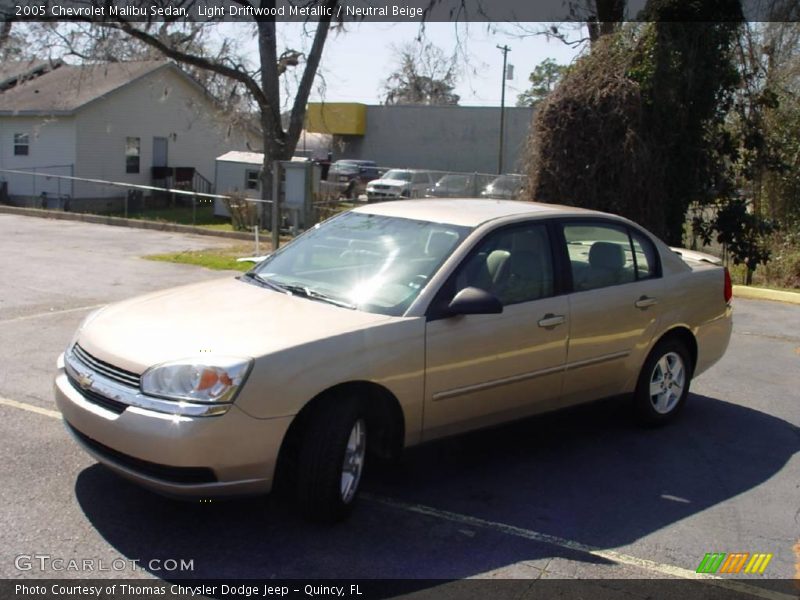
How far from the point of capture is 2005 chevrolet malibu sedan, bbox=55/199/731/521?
13.3 feet

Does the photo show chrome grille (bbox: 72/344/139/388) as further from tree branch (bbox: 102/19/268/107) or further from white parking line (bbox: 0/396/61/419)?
tree branch (bbox: 102/19/268/107)

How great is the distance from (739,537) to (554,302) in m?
1.75

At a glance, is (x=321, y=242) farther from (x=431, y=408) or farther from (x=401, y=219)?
(x=431, y=408)

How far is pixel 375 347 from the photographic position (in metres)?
4.52

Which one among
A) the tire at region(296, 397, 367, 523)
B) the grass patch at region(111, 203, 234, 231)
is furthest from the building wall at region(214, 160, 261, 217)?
the tire at region(296, 397, 367, 523)

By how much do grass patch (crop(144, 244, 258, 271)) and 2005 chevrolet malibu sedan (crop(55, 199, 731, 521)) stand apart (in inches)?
323

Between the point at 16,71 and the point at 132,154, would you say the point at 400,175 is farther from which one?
the point at 16,71

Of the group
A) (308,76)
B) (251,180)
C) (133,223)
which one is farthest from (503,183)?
(133,223)

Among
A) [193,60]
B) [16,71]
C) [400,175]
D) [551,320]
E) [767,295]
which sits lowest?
[767,295]

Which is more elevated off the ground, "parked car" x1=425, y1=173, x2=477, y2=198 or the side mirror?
"parked car" x1=425, y1=173, x2=477, y2=198

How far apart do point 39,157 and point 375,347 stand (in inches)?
1184

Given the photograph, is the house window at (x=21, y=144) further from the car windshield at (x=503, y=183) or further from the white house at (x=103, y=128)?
the car windshield at (x=503, y=183)

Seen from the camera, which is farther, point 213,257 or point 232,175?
point 232,175

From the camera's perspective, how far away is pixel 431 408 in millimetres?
4820
